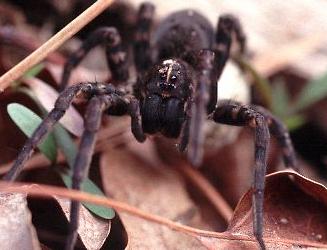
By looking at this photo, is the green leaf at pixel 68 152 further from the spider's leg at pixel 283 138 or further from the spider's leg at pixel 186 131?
the spider's leg at pixel 283 138

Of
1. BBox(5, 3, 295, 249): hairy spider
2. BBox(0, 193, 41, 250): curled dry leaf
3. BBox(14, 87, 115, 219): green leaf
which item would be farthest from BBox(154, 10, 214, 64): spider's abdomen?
BBox(0, 193, 41, 250): curled dry leaf

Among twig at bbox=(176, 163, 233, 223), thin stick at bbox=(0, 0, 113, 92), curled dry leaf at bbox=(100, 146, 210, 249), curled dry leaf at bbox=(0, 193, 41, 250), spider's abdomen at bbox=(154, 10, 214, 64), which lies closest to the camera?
curled dry leaf at bbox=(0, 193, 41, 250)

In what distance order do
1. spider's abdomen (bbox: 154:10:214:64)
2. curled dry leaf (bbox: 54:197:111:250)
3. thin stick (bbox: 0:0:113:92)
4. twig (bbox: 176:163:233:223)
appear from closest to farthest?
curled dry leaf (bbox: 54:197:111:250) → thin stick (bbox: 0:0:113:92) → twig (bbox: 176:163:233:223) → spider's abdomen (bbox: 154:10:214:64)

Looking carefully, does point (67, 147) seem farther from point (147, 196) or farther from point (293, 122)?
point (293, 122)

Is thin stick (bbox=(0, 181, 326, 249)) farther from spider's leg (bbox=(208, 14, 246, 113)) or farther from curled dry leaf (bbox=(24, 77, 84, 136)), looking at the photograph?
spider's leg (bbox=(208, 14, 246, 113))

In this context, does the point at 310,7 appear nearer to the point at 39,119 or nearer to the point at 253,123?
the point at 253,123

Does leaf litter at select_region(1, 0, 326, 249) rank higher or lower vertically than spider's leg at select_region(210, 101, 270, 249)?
lower

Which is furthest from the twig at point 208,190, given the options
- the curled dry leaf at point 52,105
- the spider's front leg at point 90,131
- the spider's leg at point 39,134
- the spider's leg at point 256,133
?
the spider's leg at point 39,134
